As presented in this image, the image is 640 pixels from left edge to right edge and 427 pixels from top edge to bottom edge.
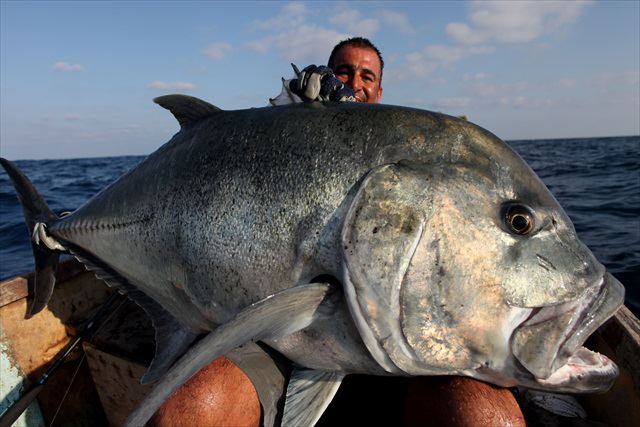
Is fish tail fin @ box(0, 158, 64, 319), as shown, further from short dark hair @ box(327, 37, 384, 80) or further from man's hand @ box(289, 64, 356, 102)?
short dark hair @ box(327, 37, 384, 80)

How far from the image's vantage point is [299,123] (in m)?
1.65

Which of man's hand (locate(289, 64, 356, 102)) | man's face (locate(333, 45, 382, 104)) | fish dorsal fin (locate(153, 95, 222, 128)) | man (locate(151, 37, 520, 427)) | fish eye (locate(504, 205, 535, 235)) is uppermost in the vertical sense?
man's face (locate(333, 45, 382, 104))

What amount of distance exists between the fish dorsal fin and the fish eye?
1.44 metres

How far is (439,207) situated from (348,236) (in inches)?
11.7

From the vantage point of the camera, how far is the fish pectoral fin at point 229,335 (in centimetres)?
134

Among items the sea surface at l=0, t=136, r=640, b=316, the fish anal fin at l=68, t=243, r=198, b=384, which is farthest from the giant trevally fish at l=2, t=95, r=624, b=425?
the sea surface at l=0, t=136, r=640, b=316

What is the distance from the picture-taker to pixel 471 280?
1246 millimetres

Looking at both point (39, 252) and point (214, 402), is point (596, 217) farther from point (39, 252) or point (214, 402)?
point (39, 252)

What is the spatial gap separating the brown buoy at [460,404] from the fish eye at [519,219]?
70 centimetres

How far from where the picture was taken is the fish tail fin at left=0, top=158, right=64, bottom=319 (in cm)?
261

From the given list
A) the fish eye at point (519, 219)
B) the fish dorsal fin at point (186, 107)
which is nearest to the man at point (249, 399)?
the fish dorsal fin at point (186, 107)

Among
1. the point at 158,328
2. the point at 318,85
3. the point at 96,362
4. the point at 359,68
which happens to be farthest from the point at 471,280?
the point at 359,68

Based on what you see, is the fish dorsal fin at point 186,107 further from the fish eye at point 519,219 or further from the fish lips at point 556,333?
the fish lips at point 556,333

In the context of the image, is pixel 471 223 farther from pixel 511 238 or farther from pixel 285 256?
pixel 285 256
